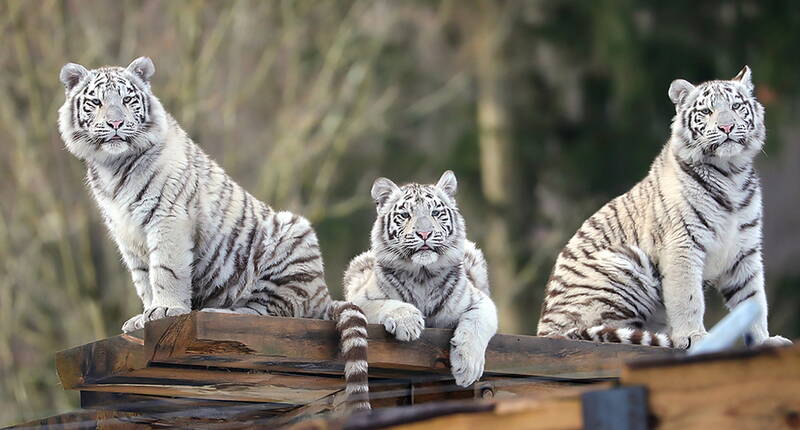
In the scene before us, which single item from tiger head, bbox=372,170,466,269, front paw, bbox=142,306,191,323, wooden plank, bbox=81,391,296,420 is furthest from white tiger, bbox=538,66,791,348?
front paw, bbox=142,306,191,323

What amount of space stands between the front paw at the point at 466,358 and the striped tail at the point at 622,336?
916 mm

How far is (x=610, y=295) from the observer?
6.54 m

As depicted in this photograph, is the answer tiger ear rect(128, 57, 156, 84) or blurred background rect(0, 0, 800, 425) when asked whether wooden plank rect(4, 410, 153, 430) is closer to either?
tiger ear rect(128, 57, 156, 84)

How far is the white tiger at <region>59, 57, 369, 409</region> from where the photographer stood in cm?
566

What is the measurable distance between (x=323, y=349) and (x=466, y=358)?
2.19ft

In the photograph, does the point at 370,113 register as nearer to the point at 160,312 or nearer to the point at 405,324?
the point at 160,312

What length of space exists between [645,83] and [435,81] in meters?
2.81

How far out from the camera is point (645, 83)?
14.8 meters

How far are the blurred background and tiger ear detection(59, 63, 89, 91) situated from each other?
6.75 meters

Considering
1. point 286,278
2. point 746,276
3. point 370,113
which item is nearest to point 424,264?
point 286,278

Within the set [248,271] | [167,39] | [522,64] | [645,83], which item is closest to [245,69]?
[167,39]

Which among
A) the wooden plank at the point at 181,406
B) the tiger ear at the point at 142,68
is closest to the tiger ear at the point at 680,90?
the wooden plank at the point at 181,406

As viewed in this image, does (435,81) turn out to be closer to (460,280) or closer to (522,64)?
(522,64)

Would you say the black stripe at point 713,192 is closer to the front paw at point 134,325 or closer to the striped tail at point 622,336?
the striped tail at point 622,336
